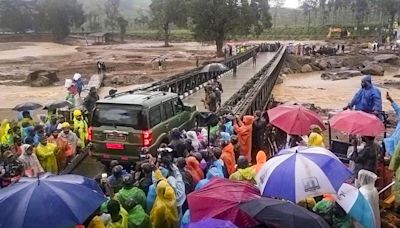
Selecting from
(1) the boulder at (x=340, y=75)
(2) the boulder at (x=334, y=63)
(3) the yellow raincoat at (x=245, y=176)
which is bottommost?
(1) the boulder at (x=340, y=75)

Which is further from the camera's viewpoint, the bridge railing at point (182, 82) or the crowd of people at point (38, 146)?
the bridge railing at point (182, 82)

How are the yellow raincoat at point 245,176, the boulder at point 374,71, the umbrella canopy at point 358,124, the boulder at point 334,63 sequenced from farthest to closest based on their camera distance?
1. the boulder at point 334,63
2. the boulder at point 374,71
3. the umbrella canopy at point 358,124
4. the yellow raincoat at point 245,176

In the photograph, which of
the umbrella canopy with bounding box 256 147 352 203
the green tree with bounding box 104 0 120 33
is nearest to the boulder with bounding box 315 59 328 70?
the umbrella canopy with bounding box 256 147 352 203

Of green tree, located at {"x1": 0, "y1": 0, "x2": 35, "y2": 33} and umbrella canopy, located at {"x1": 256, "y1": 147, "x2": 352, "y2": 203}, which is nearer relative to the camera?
umbrella canopy, located at {"x1": 256, "y1": 147, "x2": 352, "y2": 203}

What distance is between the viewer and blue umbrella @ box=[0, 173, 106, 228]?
4316 mm

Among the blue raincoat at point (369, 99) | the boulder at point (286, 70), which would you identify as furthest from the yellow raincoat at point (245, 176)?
the boulder at point (286, 70)

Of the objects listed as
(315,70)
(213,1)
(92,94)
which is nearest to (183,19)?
(213,1)

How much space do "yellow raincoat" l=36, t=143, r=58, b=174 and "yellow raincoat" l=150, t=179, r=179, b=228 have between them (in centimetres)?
360

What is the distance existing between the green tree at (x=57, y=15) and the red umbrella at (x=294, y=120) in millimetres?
77001

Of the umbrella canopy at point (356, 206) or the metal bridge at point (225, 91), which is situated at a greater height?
the umbrella canopy at point (356, 206)

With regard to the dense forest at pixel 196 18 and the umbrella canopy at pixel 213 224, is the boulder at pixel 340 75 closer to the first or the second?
the dense forest at pixel 196 18

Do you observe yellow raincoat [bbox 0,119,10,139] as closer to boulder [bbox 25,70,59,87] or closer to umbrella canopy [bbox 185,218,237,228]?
umbrella canopy [bbox 185,218,237,228]

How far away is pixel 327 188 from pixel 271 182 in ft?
1.97

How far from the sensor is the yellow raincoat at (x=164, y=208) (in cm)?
555
